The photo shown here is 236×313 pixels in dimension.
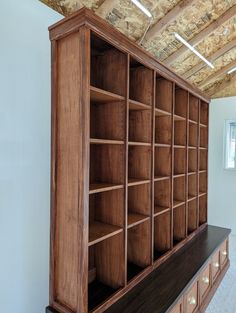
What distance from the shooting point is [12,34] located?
154cm

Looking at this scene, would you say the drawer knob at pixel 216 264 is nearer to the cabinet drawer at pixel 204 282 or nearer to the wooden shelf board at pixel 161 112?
the cabinet drawer at pixel 204 282

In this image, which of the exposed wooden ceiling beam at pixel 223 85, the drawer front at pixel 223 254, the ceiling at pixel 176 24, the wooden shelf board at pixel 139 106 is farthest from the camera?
the exposed wooden ceiling beam at pixel 223 85

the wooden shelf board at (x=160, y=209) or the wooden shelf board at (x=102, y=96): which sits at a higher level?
the wooden shelf board at (x=102, y=96)

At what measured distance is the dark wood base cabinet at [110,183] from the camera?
1356mm

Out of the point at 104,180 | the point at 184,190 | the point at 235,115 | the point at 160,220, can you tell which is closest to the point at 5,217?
the point at 104,180

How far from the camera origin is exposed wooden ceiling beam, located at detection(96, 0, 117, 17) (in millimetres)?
2133

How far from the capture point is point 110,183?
172 centimetres

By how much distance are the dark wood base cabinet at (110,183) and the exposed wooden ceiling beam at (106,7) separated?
2.22 feet

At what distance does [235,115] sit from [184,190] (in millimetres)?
2751

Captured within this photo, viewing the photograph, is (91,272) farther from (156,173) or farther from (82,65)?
(82,65)

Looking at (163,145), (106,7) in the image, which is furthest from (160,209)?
(106,7)

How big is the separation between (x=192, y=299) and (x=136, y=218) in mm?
916

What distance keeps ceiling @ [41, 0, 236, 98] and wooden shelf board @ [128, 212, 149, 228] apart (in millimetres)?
1797

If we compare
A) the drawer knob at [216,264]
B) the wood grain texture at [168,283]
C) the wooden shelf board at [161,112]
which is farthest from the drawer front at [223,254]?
the wooden shelf board at [161,112]
